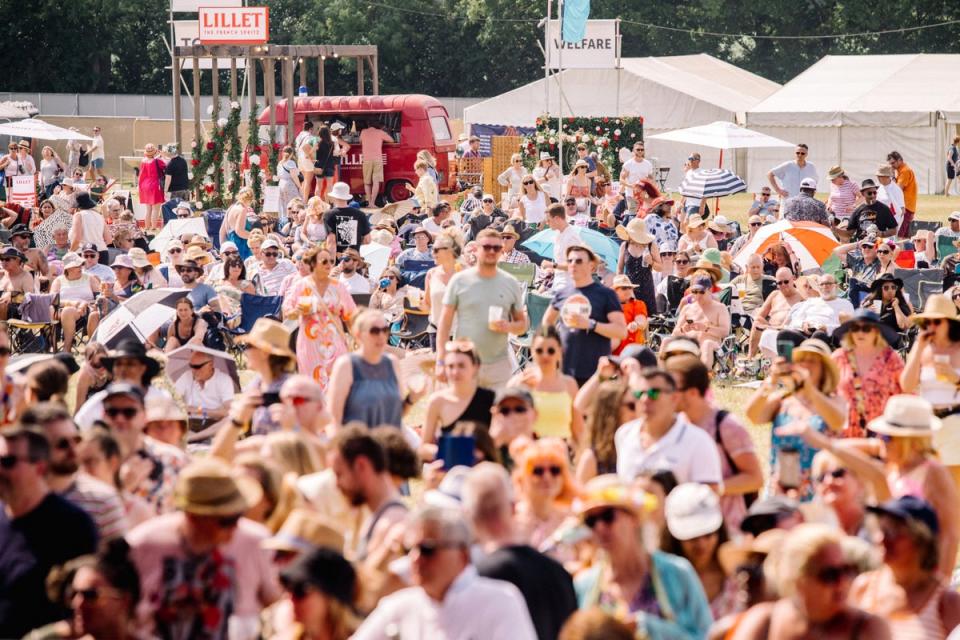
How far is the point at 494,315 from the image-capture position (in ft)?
30.5

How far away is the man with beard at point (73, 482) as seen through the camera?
5.20 meters

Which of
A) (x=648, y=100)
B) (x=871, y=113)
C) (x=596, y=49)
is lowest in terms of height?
(x=871, y=113)

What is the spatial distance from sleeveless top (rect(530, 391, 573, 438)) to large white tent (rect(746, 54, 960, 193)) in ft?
88.3

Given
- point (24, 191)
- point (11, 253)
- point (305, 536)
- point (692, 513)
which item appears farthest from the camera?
point (24, 191)

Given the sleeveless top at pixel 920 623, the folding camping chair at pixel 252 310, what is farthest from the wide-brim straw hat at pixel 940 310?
the folding camping chair at pixel 252 310

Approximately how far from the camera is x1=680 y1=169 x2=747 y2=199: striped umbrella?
20500 millimetres

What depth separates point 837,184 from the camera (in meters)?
20.7

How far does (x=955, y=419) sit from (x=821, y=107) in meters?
27.6

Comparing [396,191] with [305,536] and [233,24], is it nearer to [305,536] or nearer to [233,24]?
[233,24]

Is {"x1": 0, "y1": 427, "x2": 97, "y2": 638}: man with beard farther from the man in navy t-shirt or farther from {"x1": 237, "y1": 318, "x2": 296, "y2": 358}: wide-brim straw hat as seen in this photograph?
the man in navy t-shirt

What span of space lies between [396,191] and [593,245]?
48.9ft

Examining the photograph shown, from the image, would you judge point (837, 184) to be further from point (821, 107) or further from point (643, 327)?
point (821, 107)

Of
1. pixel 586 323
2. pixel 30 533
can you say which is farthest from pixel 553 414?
pixel 30 533

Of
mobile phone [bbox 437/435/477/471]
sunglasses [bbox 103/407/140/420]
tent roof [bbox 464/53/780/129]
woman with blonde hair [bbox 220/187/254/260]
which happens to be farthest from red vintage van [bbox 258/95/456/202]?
sunglasses [bbox 103/407/140/420]
